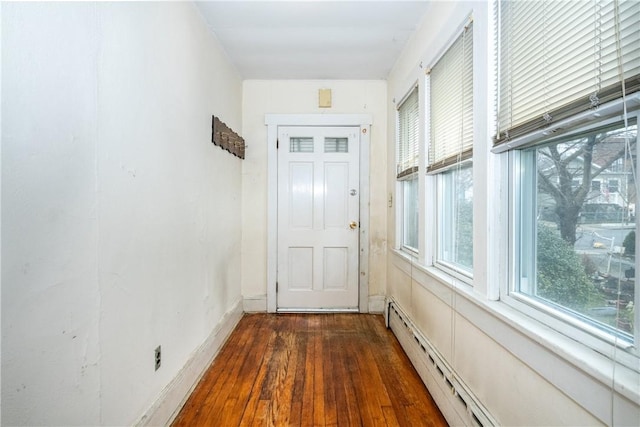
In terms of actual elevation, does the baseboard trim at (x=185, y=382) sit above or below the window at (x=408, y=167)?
below

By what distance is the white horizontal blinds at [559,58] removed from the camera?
757 mm

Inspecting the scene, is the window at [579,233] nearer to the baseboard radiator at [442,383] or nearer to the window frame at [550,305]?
the window frame at [550,305]

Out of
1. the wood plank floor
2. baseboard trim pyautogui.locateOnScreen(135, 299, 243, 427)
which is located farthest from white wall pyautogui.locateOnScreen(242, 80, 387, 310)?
baseboard trim pyautogui.locateOnScreen(135, 299, 243, 427)

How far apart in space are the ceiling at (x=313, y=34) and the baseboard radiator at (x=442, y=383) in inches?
88.7

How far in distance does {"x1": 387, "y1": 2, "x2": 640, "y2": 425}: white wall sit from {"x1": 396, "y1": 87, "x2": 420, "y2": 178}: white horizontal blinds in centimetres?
33

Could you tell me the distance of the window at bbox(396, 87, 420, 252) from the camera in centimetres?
241

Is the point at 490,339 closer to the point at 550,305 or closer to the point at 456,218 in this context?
the point at 550,305

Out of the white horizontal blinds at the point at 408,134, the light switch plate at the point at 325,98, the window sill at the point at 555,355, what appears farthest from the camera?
the light switch plate at the point at 325,98

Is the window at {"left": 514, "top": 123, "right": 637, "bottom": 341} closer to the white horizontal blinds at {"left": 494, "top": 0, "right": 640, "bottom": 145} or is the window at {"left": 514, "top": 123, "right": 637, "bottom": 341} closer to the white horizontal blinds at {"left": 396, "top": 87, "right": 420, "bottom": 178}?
the white horizontal blinds at {"left": 494, "top": 0, "right": 640, "bottom": 145}

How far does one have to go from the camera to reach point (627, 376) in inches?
28.6

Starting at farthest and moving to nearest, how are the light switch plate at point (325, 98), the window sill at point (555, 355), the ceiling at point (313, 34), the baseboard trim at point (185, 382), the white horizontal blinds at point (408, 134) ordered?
the light switch plate at point (325, 98)
the white horizontal blinds at point (408, 134)
the ceiling at point (313, 34)
the baseboard trim at point (185, 382)
the window sill at point (555, 355)

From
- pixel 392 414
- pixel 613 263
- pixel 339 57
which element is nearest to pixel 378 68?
pixel 339 57

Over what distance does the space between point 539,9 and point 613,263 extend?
34.7 inches

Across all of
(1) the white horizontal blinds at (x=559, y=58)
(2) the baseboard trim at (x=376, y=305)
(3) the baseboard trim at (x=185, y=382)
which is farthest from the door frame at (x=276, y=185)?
(1) the white horizontal blinds at (x=559, y=58)
